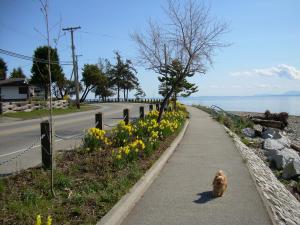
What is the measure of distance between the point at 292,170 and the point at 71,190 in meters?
7.65

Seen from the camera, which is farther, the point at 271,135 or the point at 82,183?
the point at 271,135

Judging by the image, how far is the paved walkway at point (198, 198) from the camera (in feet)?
19.4

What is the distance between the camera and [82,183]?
7.23 meters

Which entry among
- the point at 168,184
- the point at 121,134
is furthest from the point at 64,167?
the point at 121,134

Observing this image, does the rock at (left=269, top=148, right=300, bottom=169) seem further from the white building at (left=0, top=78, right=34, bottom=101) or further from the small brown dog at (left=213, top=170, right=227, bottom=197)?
the white building at (left=0, top=78, right=34, bottom=101)

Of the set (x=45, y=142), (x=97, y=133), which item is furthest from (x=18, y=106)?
(x=45, y=142)

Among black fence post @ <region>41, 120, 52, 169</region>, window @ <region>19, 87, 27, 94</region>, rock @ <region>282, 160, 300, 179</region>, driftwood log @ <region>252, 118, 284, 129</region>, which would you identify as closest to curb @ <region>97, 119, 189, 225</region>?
black fence post @ <region>41, 120, 52, 169</region>

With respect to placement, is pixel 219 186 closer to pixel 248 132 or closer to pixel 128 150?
pixel 128 150

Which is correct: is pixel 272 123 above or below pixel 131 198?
below

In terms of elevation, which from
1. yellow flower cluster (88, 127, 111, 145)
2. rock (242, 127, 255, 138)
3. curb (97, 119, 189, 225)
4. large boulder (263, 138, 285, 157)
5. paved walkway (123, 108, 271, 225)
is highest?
yellow flower cluster (88, 127, 111, 145)

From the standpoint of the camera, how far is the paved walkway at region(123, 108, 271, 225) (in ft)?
19.4

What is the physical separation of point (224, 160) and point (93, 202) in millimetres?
5438

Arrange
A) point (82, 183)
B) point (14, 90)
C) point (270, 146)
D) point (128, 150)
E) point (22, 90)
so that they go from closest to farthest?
1. point (82, 183)
2. point (128, 150)
3. point (270, 146)
4. point (14, 90)
5. point (22, 90)

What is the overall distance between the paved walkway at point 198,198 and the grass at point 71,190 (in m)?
0.48
